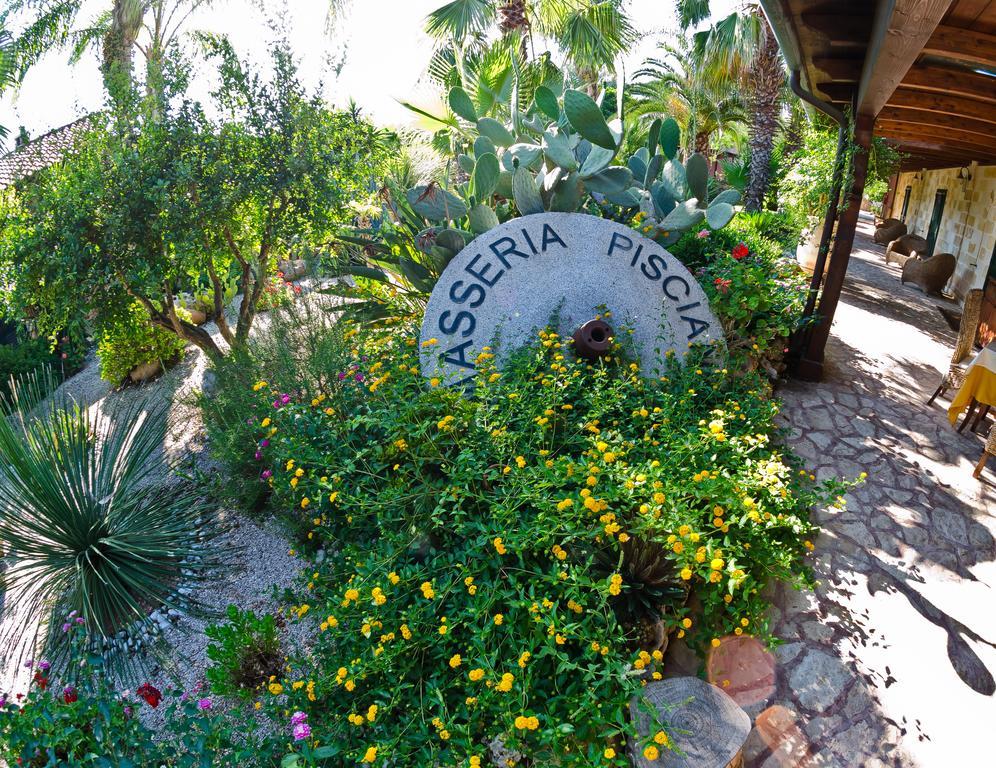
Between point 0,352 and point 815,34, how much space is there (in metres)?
10.7

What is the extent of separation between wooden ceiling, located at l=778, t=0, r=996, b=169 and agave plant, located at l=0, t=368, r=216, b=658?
4.42 metres

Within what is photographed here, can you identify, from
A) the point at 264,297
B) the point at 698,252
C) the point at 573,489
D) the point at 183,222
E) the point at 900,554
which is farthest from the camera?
the point at 264,297

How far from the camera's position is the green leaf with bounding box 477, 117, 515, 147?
4641 mm

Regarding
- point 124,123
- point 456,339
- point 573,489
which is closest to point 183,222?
point 124,123

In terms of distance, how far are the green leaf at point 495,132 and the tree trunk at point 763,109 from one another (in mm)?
9503

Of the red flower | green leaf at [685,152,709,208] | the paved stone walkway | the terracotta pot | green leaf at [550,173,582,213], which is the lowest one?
the terracotta pot

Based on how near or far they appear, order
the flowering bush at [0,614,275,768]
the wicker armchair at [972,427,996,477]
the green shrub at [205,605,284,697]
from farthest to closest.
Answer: the wicker armchair at [972,427,996,477]
the green shrub at [205,605,284,697]
the flowering bush at [0,614,275,768]

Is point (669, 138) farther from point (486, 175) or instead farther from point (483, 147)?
point (486, 175)

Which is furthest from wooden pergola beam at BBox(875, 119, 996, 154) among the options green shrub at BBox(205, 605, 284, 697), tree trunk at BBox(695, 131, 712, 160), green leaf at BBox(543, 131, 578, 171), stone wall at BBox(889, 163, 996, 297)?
tree trunk at BBox(695, 131, 712, 160)

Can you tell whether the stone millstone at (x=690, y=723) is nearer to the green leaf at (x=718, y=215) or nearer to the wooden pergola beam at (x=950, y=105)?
the green leaf at (x=718, y=215)

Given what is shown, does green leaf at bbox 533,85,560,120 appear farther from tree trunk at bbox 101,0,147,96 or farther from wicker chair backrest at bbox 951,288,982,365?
tree trunk at bbox 101,0,147,96

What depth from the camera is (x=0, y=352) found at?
8953mm

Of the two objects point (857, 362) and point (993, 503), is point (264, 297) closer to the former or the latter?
point (857, 362)

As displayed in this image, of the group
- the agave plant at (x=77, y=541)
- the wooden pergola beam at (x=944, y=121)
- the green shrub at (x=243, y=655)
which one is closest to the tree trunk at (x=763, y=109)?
the wooden pergola beam at (x=944, y=121)
